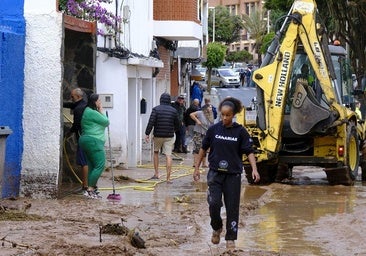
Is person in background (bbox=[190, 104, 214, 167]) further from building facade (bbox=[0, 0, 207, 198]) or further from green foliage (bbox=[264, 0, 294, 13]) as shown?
green foliage (bbox=[264, 0, 294, 13])

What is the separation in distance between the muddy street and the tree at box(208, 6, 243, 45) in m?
72.7

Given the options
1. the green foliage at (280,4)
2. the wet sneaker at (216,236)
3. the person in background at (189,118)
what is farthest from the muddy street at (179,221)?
the green foliage at (280,4)

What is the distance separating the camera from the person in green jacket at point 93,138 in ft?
51.4

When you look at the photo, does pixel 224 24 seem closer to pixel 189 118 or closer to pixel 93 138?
pixel 189 118

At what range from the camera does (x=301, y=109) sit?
18.8 meters

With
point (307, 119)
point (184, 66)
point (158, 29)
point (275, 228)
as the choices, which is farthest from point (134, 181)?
point (184, 66)

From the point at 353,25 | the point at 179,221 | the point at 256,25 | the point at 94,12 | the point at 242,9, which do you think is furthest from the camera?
the point at 242,9

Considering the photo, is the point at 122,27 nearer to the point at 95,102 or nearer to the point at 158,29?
the point at 158,29

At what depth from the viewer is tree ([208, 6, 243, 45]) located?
91.9 metres

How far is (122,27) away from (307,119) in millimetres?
6715

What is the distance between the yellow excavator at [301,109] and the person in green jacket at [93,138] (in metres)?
4.15

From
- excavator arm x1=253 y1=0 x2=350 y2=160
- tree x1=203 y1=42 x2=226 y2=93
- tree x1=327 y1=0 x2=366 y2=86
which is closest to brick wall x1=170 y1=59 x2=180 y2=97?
tree x1=327 y1=0 x2=366 y2=86

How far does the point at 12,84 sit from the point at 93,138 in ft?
5.71

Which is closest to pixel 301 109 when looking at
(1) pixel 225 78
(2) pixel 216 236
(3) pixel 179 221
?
(3) pixel 179 221
